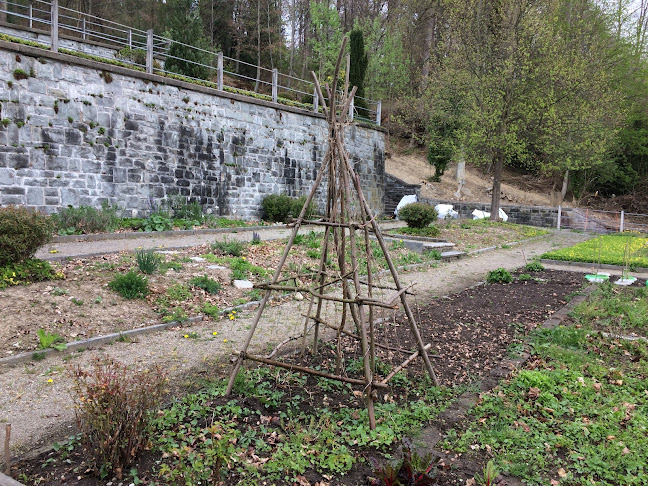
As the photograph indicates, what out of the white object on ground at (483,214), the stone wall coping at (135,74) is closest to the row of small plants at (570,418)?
the stone wall coping at (135,74)

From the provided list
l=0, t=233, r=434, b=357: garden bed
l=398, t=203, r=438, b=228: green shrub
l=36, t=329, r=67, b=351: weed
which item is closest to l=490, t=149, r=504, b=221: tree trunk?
l=398, t=203, r=438, b=228: green shrub

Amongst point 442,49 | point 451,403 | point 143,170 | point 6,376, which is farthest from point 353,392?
point 442,49

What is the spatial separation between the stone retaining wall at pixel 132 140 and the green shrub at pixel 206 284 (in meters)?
3.08

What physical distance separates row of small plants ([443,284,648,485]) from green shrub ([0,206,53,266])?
5.69 m

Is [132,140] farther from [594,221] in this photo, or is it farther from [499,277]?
[594,221]

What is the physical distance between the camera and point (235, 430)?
319 centimetres

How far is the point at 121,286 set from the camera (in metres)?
6.35

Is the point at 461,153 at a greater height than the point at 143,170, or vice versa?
the point at 461,153

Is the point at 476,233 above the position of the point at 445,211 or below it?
below

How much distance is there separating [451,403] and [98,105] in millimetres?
11482

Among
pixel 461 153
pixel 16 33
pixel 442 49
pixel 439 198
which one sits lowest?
pixel 439 198

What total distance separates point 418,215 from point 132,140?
331 inches

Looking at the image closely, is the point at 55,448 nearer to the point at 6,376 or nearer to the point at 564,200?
the point at 6,376

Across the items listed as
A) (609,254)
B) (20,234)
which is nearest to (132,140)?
(20,234)
